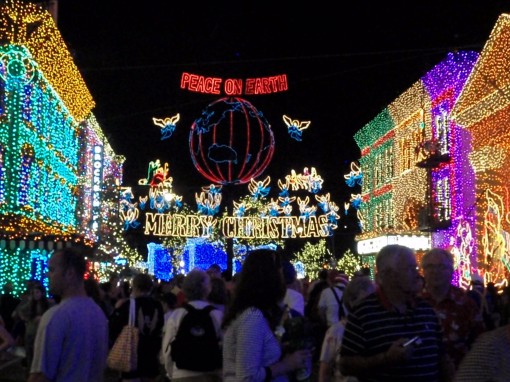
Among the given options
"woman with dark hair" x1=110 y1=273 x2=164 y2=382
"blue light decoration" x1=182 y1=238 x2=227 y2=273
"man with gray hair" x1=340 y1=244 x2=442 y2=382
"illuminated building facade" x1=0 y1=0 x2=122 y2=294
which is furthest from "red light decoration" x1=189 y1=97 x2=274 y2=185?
"blue light decoration" x1=182 y1=238 x2=227 y2=273

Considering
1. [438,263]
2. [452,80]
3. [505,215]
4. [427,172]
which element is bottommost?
[438,263]

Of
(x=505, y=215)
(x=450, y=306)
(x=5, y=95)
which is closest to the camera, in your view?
(x=450, y=306)

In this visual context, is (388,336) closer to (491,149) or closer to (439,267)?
(439,267)

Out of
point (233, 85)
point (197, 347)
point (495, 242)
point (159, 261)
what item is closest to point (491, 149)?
point (495, 242)

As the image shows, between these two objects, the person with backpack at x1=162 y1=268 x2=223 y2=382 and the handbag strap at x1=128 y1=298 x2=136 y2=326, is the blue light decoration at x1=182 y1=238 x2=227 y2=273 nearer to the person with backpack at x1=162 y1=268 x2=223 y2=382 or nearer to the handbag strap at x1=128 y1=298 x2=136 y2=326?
the handbag strap at x1=128 y1=298 x2=136 y2=326

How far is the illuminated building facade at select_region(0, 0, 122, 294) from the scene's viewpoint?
28766mm

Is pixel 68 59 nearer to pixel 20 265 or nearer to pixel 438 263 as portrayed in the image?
pixel 20 265

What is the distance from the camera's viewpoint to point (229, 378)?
5.49 meters

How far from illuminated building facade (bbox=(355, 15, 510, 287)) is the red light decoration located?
6090 mm

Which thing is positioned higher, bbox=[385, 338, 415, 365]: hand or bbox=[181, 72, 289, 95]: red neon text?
bbox=[181, 72, 289, 95]: red neon text

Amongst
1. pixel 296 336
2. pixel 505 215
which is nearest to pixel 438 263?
pixel 296 336

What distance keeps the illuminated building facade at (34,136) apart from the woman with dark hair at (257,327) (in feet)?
72.8

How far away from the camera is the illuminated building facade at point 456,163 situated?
2547cm

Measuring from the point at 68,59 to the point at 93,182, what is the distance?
56.6 feet
